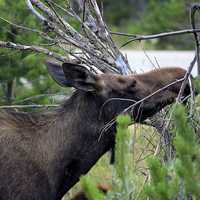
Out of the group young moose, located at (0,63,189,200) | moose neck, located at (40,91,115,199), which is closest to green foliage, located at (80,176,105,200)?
young moose, located at (0,63,189,200)

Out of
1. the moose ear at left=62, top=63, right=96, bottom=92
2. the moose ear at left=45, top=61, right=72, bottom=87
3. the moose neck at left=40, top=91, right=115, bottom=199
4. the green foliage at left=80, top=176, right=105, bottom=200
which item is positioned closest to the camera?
the green foliage at left=80, top=176, right=105, bottom=200

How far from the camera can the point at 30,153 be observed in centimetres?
661

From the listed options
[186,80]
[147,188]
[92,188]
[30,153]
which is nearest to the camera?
[92,188]

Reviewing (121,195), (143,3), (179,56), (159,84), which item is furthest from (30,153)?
(143,3)

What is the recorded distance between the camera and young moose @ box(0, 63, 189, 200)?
660 centimetres

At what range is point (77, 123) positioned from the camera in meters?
6.76

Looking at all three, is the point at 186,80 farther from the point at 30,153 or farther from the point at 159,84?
the point at 30,153

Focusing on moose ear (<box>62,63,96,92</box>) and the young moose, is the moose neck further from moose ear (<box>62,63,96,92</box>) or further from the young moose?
moose ear (<box>62,63,96,92</box>)

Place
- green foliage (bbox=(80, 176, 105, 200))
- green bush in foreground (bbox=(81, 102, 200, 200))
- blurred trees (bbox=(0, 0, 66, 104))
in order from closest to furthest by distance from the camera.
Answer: green foliage (bbox=(80, 176, 105, 200)) → green bush in foreground (bbox=(81, 102, 200, 200)) → blurred trees (bbox=(0, 0, 66, 104))

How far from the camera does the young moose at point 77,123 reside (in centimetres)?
660

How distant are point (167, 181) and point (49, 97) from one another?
165 inches

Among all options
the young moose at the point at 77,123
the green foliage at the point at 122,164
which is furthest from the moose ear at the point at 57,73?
the green foliage at the point at 122,164

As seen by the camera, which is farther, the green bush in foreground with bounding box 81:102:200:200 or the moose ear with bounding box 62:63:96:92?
A: the moose ear with bounding box 62:63:96:92

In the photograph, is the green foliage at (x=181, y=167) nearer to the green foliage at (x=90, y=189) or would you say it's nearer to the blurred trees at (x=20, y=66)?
the green foliage at (x=90, y=189)
